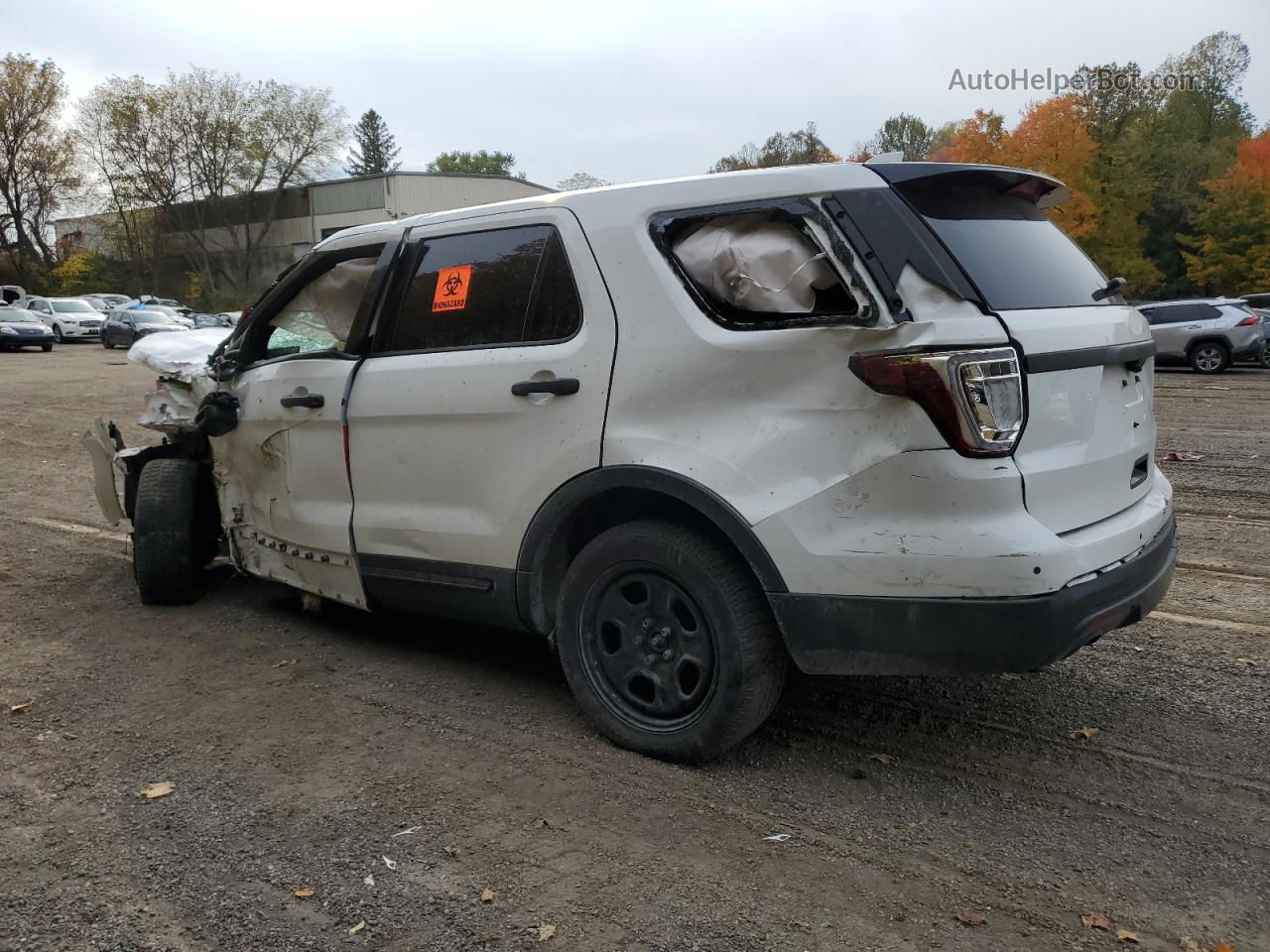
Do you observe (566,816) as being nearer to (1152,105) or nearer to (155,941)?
(155,941)

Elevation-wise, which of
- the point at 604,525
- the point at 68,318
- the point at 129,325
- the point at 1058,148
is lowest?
the point at 604,525

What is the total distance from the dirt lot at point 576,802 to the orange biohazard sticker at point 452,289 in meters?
1.57

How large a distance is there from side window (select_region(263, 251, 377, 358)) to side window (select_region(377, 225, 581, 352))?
1.28 feet

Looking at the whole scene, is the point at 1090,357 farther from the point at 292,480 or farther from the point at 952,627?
the point at 292,480

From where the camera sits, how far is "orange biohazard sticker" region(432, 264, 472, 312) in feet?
13.1

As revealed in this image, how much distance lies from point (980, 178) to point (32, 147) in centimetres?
6685

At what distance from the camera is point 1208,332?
20312mm

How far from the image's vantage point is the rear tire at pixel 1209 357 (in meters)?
20.4

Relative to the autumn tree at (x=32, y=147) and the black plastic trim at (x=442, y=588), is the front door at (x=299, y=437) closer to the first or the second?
the black plastic trim at (x=442, y=588)

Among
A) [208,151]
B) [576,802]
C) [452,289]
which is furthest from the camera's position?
[208,151]

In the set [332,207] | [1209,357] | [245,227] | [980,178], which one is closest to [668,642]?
[980,178]

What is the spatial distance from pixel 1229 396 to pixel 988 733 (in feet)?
46.5

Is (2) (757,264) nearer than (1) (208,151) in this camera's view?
Yes

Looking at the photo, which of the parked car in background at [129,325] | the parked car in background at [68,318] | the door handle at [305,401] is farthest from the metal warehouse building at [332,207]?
the door handle at [305,401]
